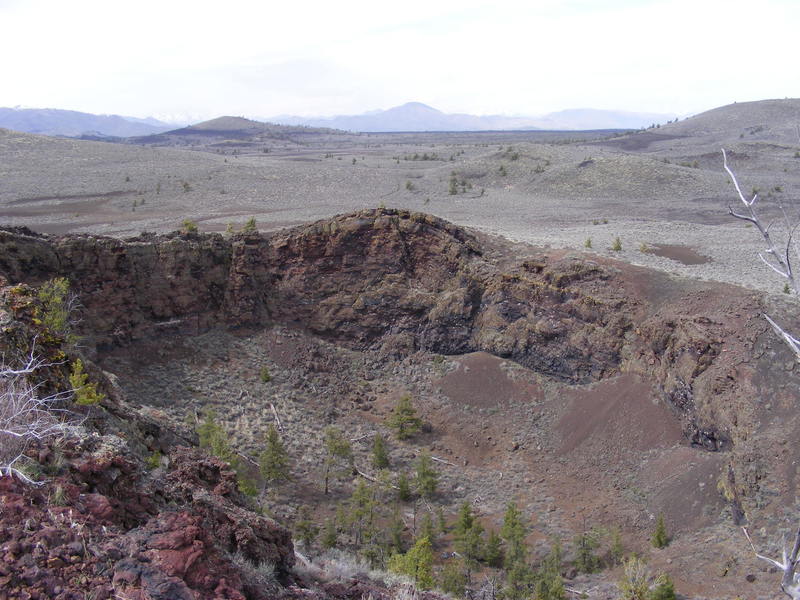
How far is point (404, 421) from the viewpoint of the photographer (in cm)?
2347

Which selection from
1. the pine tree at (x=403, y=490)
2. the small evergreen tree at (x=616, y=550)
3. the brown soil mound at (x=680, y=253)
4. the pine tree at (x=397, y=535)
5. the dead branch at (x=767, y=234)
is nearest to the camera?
the dead branch at (x=767, y=234)

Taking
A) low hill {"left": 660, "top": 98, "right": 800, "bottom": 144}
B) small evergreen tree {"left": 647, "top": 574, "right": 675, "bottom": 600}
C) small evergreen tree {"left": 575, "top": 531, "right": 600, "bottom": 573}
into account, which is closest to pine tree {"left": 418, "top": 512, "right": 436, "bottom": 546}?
small evergreen tree {"left": 575, "top": 531, "right": 600, "bottom": 573}

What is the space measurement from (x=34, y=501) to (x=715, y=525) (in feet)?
58.1

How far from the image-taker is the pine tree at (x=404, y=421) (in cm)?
2341

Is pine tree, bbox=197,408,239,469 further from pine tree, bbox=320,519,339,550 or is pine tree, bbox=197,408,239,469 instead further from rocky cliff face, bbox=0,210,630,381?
rocky cliff face, bbox=0,210,630,381

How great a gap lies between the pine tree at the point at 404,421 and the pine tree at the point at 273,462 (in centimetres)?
511

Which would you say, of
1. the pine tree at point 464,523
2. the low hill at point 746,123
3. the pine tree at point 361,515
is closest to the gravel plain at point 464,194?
the pine tree at point 464,523

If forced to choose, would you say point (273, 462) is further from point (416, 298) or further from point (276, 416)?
point (416, 298)

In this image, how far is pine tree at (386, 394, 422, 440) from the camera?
76.8 ft

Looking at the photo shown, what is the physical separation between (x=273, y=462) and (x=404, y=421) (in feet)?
20.4

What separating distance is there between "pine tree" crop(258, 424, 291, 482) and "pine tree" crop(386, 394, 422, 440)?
16.8 feet

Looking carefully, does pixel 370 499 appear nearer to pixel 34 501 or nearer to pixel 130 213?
pixel 34 501

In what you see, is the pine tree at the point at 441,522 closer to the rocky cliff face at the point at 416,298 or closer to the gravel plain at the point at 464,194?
the rocky cliff face at the point at 416,298

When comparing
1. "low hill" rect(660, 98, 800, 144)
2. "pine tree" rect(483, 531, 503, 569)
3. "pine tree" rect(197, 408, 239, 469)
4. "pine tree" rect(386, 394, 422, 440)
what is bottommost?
"pine tree" rect(483, 531, 503, 569)
